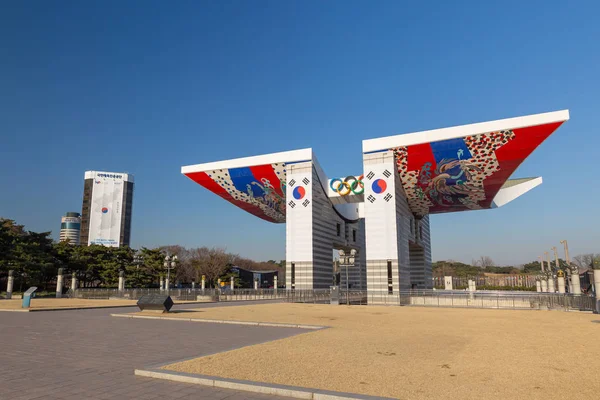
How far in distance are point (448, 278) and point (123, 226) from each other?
339 feet

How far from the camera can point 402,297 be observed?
117 feet

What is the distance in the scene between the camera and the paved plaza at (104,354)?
19.4 ft

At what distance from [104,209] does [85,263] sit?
267ft

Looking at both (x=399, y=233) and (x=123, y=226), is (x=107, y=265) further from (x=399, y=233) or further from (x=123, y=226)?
(x=123, y=226)

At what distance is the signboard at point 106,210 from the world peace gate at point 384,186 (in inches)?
3453

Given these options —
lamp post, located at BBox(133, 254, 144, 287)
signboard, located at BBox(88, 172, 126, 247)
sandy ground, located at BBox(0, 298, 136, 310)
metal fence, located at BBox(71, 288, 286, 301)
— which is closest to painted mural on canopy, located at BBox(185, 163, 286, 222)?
metal fence, located at BBox(71, 288, 286, 301)

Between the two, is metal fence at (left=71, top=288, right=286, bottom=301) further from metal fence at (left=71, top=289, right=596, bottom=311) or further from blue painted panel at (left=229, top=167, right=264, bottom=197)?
blue painted panel at (left=229, top=167, right=264, bottom=197)

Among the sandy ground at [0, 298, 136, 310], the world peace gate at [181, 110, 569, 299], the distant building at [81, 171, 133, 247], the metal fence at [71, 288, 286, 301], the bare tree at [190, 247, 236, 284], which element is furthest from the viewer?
the distant building at [81, 171, 133, 247]

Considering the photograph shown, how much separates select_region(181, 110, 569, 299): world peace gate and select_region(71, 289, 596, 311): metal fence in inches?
Result: 79.9

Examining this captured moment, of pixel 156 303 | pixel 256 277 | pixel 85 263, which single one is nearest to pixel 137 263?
pixel 85 263

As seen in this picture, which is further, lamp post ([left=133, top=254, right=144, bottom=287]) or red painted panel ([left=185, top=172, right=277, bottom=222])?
lamp post ([left=133, top=254, right=144, bottom=287])

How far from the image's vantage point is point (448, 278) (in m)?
74.4

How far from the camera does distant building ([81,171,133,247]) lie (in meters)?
124

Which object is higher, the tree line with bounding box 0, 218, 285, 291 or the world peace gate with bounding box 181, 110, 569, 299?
the world peace gate with bounding box 181, 110, 569, 299
